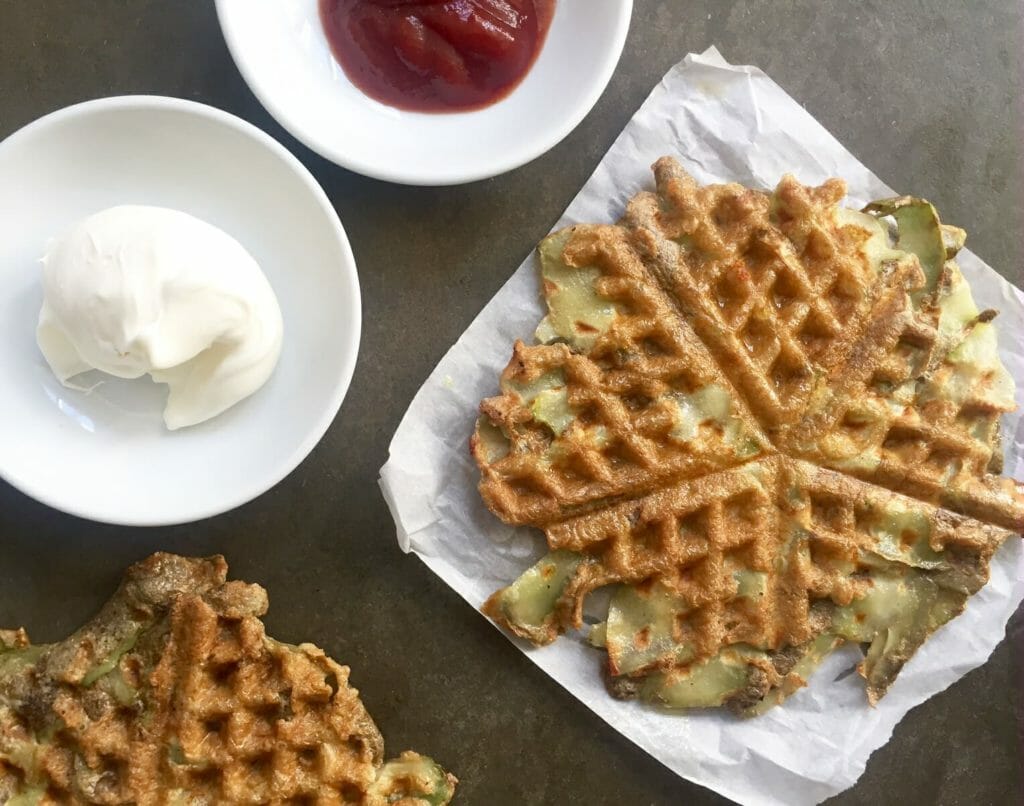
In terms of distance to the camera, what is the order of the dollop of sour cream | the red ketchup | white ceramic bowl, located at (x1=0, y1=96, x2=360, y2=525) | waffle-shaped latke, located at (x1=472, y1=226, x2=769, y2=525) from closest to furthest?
the dollop of sour cream → white ceramic bowl, located at (x1=0, y1=96, x2=360, y2=525) → the red ketchup → waffle-shaped latke, located at (x1=472, y1=226, x2=769, y2=525)

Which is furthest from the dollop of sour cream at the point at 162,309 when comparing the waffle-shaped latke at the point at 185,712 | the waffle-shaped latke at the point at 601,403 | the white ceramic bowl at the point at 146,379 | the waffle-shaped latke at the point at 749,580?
the waffle-shaped latke at the point at 749,580

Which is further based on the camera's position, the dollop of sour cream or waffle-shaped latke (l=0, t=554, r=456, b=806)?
waffle-shaped latke (l=0, t=554, r=456, b=806)

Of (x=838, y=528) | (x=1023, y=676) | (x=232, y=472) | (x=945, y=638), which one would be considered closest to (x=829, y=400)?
(x=838, y=528)

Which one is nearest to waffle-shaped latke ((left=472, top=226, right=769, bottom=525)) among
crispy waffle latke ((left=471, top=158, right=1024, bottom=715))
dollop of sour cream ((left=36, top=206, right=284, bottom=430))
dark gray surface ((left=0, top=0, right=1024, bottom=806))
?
crispy waffle latke ((left=471, top=158, right=1024, bottom=715))

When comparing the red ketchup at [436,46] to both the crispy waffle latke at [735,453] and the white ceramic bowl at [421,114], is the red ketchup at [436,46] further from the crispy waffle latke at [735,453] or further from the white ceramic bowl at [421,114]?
the crispy waffle latke at [735,453]

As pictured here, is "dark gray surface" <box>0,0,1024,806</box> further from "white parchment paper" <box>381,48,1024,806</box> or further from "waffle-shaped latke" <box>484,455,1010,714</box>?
"waffle-shaped latke" <box>484,455,1010,714</box>

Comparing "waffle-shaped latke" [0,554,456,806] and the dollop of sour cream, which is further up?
the dollop of sour cream

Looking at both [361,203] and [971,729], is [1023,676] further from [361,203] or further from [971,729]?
[361,203]
